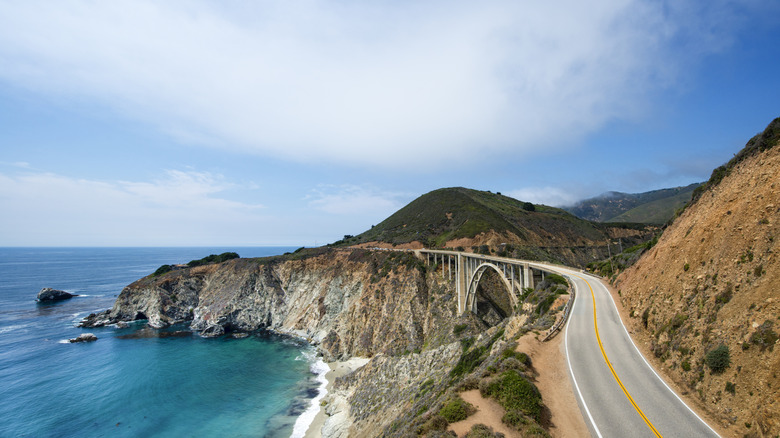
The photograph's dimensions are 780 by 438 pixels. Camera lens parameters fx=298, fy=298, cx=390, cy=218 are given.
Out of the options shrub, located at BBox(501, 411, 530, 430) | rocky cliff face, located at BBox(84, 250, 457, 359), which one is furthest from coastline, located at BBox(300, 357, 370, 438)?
shrub, located at BBox(501, 411, 530, 430)

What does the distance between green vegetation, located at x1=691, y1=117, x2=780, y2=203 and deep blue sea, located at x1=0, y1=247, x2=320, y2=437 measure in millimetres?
47533

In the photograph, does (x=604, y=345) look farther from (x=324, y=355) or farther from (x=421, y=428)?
(x=324, y=355)

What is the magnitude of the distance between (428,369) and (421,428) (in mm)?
22887

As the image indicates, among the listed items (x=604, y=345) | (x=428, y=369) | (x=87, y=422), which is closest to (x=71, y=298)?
→ (x=87, y=422)

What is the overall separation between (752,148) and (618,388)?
21.7 metres

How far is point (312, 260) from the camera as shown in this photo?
8019 centimetres

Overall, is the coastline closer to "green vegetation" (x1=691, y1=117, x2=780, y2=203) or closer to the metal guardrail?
the metal guardrail

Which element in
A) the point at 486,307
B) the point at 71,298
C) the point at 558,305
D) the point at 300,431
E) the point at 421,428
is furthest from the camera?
the point at 71,298

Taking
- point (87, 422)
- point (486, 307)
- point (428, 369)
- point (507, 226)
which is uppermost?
point (507, 226)

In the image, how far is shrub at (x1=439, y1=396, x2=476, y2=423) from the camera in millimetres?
14078

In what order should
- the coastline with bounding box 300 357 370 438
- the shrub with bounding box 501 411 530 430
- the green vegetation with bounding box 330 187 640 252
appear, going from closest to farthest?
the shrub with bounding box 501 411 530 430 < the coastline with bounding box 300 357 370 438 < the green vegetation with bounding box 330 187 640 252

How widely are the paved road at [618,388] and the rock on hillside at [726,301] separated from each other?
101cm

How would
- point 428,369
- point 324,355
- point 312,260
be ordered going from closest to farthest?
point 428,369 < point 324,355 < point 312,260

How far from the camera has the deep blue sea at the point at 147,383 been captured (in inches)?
1336
